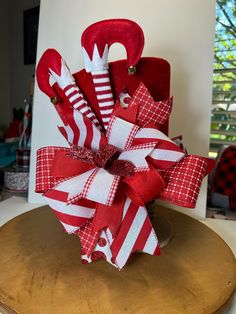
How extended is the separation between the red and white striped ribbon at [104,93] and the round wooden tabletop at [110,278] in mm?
243

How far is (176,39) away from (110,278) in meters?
0.57

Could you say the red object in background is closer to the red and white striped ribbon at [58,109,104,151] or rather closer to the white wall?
the white wall

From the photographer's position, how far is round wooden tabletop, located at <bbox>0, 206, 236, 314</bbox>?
0.36 metres

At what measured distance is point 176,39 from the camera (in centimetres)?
68

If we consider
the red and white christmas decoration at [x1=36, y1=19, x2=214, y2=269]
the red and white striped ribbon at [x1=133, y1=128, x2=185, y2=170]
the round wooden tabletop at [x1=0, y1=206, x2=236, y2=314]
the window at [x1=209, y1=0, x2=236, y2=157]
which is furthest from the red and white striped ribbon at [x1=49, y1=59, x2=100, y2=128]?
the window at [x1=209, y1=0, x2=236, y2=157]

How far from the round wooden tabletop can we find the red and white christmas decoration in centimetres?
4

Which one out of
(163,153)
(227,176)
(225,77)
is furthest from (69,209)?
(225,77)

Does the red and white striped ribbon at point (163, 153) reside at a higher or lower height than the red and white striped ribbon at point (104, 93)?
lower

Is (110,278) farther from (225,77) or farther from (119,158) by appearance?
(225,77)

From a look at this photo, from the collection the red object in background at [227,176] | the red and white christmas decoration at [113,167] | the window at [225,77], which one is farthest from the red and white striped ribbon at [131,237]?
the window at [225,77]

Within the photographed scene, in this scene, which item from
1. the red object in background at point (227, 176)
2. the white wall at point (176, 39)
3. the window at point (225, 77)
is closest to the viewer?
the white wall at point (176, 39)

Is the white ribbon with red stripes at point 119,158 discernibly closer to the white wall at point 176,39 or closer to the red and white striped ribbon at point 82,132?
A: the red and white striped ribbon at point 82,132

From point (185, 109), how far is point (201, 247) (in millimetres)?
346

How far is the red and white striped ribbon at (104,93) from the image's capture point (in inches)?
18.4
